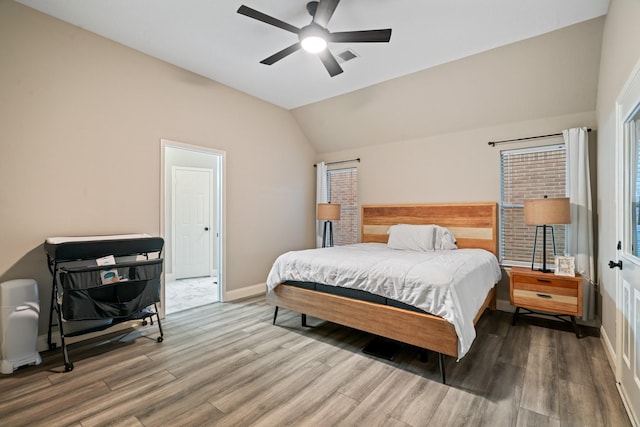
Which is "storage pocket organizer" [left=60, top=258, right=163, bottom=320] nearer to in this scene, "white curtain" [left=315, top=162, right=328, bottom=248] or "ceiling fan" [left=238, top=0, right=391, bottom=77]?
"ceiling fan" [left=238, top=0, right=391, bottom=77]

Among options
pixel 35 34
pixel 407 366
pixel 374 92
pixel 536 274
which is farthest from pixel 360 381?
pixel 35 34

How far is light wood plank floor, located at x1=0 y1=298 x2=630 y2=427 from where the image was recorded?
69.9 inches

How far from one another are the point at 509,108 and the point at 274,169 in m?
3.46

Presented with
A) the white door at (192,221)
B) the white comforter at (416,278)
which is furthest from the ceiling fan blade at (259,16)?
the white door at (192,221)

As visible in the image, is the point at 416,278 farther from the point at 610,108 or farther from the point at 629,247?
the point at 610,108

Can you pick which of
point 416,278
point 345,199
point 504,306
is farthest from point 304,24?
point 504,306

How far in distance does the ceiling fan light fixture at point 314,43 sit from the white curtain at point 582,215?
9.78 feet

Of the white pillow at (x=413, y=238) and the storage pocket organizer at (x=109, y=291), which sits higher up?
the white pillow at (x=413, y=238)

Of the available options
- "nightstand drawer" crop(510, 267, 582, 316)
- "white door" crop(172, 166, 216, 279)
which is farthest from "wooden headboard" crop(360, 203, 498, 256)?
"white door" crop(172, 166, 216, 279)

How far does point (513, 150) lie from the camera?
378 cm

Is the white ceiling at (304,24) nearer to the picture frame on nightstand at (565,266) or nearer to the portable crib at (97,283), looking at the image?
the portable crib at (97,283)

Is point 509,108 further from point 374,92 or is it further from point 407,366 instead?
point 407,366

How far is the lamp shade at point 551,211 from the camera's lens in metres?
3.00

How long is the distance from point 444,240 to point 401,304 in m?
1.88
